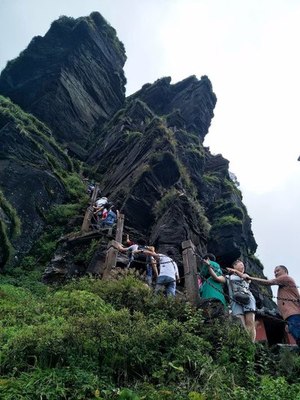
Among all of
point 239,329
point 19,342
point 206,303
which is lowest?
point 19,342

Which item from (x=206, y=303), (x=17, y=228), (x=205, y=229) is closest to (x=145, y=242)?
(x=205, y=229)

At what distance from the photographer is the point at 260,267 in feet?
112

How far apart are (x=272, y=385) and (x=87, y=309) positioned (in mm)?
3654

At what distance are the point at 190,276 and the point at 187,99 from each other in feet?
134

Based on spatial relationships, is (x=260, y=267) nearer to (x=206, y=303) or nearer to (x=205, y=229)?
(x=205, y=229)

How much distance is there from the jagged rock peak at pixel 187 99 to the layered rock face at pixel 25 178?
2243cm

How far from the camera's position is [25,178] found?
21422mm

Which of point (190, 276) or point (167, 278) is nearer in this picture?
point (190, 276)

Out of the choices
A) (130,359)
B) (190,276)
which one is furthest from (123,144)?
(130,359)

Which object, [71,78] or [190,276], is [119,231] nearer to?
[190,276]

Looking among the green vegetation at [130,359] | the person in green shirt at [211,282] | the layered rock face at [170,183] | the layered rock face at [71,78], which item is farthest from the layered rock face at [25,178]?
the layered rock face at [71,78]

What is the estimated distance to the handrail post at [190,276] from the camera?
9.12 meters

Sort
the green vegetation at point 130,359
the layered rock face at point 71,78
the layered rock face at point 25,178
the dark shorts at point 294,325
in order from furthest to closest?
the layered rock face at point 71,78
the layered rock face at point 25,178
the dark shorts at point 294,325
the green vegetation at point 130,359

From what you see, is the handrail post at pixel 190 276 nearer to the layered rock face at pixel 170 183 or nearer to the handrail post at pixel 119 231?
the handrail post at pixel 119 231
